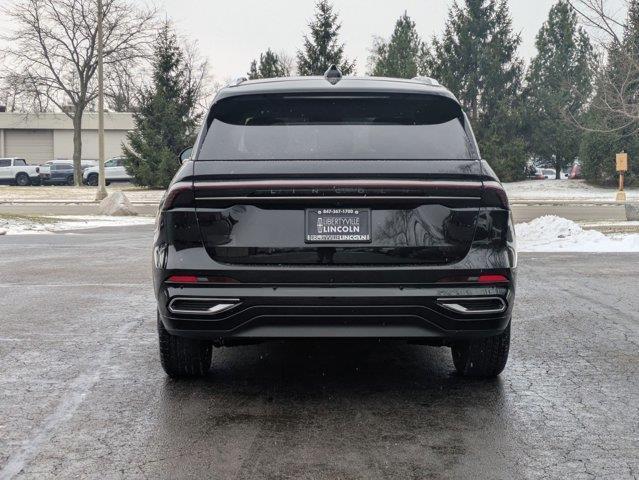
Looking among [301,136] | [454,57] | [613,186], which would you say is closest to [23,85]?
[454,57]

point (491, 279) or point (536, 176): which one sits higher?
point (536, 176)

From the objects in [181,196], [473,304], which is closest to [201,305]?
[181,196]

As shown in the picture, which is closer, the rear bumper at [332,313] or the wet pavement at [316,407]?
the wet pavement at [316,407]

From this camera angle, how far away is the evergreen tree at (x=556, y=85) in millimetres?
53438

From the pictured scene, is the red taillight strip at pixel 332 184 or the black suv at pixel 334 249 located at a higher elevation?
the red taillight strip at pixel 332 184

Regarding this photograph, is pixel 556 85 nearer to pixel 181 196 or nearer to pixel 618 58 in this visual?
pixel 618 58

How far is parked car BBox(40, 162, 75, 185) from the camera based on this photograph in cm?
5519

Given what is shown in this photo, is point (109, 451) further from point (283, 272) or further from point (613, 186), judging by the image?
point (613, 186)

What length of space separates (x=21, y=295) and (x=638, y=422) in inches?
262

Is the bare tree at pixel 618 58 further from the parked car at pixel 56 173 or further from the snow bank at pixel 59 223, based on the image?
the parked car at pixel 56 173

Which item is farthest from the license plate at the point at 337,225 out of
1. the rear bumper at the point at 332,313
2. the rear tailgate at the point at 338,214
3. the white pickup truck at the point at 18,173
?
the white pickup truck at the point at 18,173

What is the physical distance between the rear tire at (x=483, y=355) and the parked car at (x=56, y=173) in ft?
173

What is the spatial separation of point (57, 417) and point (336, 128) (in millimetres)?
2175

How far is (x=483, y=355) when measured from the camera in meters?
5.22
